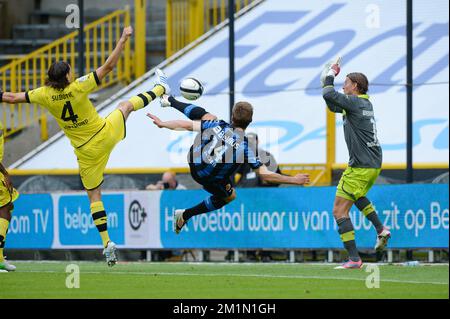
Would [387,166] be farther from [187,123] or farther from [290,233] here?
[187,123]

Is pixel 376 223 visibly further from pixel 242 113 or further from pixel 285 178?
pixel 242 113

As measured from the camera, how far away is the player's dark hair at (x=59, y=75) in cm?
1545

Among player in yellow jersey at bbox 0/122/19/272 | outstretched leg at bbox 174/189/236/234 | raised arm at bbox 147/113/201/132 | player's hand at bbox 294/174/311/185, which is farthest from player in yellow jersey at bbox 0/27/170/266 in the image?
player's hand at bbox 294/174/311/185

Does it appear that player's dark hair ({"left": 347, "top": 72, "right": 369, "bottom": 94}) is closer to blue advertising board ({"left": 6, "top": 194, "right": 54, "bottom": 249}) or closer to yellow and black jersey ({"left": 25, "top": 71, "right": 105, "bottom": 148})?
yellow and black jersey ({"left": 25, "top": 71, "right": 105, "bottom": 148})

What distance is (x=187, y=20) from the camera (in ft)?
90.0

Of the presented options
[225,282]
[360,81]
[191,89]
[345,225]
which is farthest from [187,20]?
[225,282]

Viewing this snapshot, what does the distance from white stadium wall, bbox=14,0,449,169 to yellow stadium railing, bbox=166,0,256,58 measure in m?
0.69

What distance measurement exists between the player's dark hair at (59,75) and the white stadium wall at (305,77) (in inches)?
250

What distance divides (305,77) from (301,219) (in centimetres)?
626

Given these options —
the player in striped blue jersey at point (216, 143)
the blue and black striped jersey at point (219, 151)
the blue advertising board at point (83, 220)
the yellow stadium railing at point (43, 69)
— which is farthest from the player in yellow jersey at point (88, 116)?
the yellow stadium railing at point (43, 69)

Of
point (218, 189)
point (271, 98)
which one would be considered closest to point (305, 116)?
point (271, 98)

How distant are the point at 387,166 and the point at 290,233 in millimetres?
2669

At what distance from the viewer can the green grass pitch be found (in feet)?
41.9

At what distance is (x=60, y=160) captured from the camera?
2414cm
